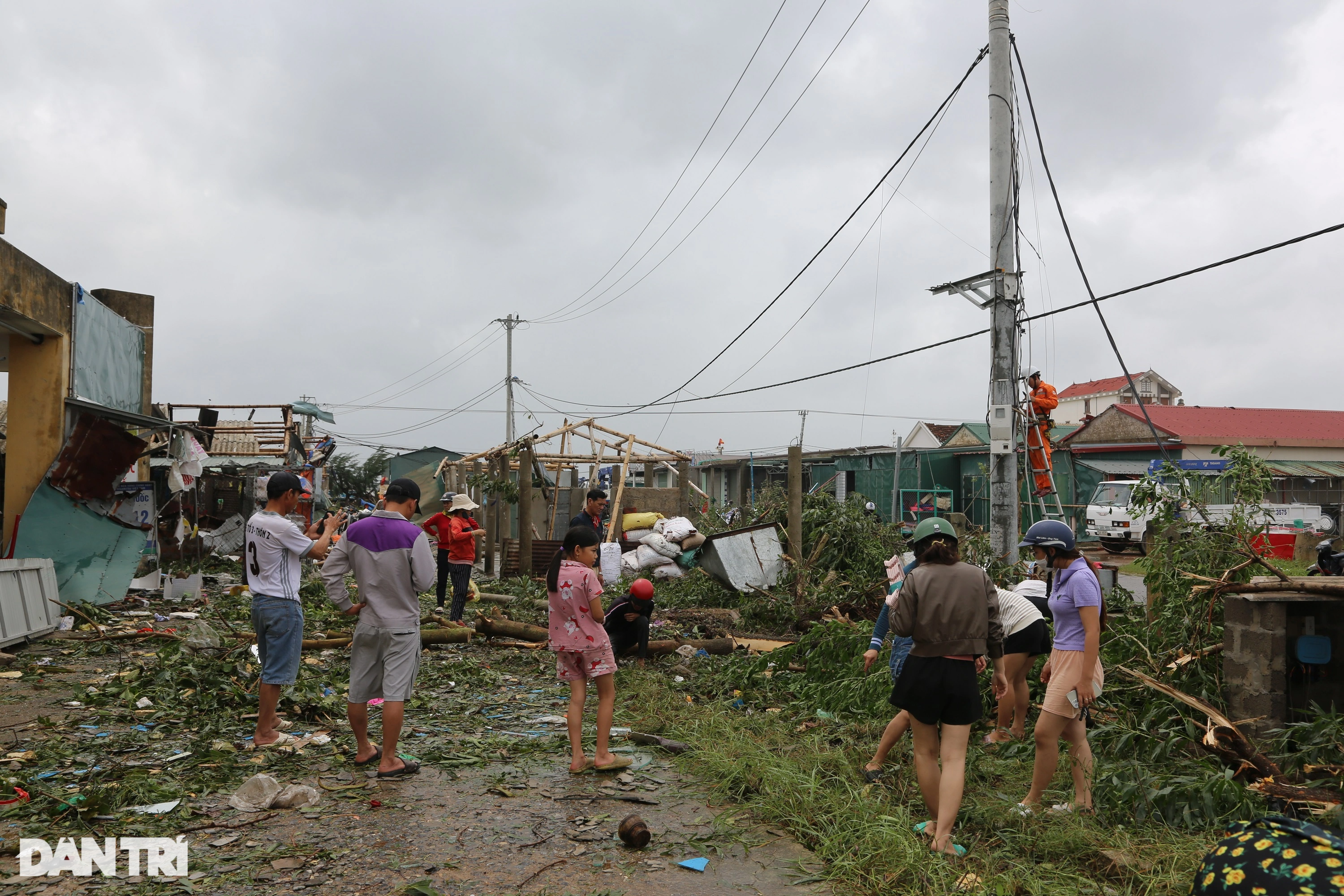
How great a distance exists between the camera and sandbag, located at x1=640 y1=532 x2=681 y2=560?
15.3m

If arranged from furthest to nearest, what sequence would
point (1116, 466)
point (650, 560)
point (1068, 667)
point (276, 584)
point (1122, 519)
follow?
point (1116, 466)
point (1122, 519)
point (650, 560)
point (276, 584)
point (1068, 667)

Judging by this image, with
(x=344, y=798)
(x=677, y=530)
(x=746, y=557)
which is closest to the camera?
(x=344, y=798)

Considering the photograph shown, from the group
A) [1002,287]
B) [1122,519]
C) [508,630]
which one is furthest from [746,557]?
[1122,519]

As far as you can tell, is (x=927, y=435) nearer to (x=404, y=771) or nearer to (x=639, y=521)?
(x=639, y=521)

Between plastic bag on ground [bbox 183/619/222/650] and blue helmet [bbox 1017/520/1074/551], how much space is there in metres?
6.44

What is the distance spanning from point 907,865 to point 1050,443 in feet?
26.8

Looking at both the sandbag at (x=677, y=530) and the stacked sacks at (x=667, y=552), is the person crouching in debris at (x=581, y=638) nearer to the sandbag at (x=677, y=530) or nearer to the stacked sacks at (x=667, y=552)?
the stacked sacks at (x=667, y=552)

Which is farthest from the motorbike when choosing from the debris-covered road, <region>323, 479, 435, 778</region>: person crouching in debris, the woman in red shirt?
the woman in red shirt

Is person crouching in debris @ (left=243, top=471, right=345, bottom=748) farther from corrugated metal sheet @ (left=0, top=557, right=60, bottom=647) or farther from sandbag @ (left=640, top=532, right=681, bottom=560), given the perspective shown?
sandbag @ (left=640, top=532, right=681, bottom=560)

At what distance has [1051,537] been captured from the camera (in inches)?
179

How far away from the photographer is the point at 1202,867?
2527 mm

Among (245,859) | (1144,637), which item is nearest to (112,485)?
(245,859)

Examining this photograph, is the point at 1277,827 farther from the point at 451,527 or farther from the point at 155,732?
the point at 451,527

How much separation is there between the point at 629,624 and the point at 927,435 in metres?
34.1
